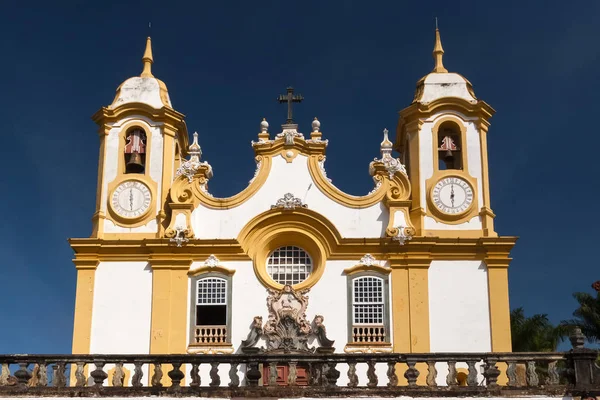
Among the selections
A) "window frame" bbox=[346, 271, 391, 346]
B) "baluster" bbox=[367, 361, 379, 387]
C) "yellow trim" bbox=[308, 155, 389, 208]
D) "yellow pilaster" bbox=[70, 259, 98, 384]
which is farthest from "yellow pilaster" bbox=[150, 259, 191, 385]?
"baluster" bbox=[367, 361, 379, 387]

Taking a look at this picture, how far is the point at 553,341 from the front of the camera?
108ft

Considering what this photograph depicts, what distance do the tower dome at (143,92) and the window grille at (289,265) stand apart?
19.3 feet

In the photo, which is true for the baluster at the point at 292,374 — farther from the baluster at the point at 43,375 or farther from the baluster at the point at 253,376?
the baluster at the point at 43,375

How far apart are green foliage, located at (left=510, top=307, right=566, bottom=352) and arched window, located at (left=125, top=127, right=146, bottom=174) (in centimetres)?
1498

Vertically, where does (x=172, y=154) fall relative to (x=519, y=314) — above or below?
above

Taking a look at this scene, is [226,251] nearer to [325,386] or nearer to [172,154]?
[172,154]

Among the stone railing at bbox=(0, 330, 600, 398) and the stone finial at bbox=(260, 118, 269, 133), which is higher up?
the stone finial at bbox=(260, 118, 269, 133)

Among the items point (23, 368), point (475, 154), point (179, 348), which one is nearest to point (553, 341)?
point (475, 154)

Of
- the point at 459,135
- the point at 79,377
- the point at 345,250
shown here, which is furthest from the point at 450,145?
the point at 79,377

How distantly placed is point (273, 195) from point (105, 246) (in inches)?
199

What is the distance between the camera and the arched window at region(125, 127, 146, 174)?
90.1ft

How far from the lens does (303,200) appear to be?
26.1 meters

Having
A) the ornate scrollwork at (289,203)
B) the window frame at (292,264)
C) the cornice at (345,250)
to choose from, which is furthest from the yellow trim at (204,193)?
the window frame at (292,264)

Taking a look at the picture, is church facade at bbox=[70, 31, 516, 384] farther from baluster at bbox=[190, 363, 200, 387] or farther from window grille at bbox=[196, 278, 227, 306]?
baluster at bbox=[190, 363, 200, 387]
